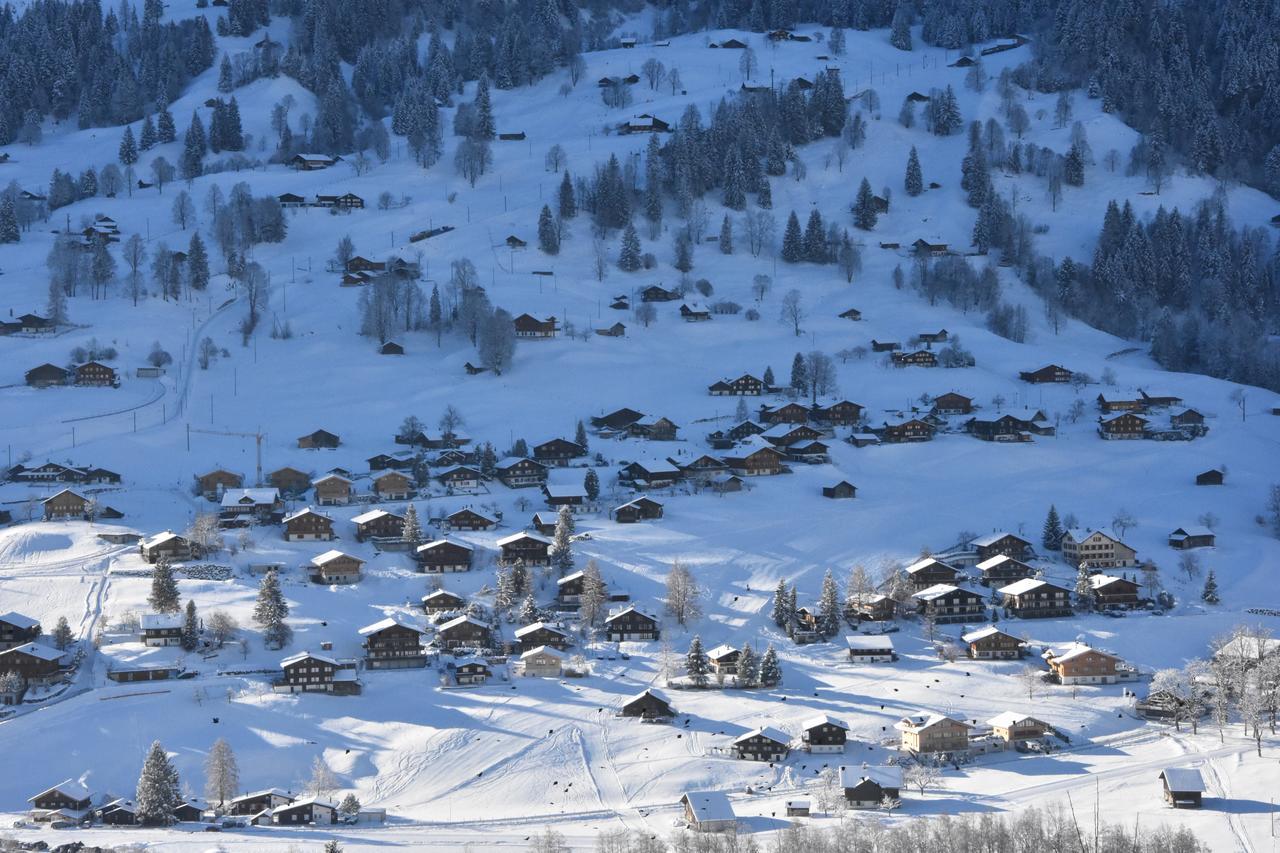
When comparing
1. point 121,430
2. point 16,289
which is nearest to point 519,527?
point 121,430

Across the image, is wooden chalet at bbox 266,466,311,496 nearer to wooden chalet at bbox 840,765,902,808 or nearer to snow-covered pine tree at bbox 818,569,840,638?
snow-covered pine tree at bbox 818,569,840,638

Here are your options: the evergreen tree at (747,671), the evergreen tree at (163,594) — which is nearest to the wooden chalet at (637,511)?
the evergreen tree at (747,671)

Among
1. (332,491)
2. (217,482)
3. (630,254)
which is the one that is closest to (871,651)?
(332,491)

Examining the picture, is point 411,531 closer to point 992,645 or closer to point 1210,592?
point 992,645

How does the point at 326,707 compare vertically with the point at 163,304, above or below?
below

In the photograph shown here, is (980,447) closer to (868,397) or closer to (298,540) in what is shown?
(868,397)
